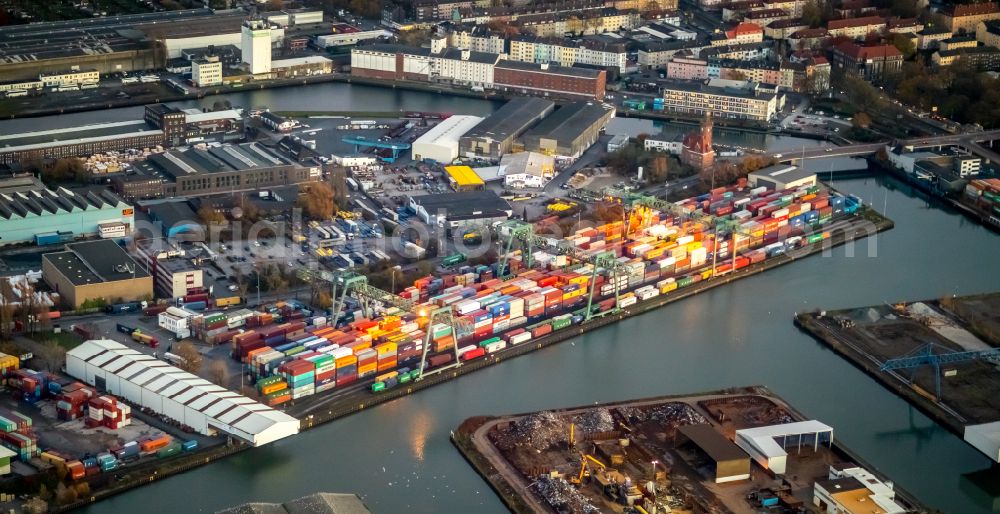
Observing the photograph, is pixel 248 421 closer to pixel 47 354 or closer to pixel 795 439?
pixel 47 354

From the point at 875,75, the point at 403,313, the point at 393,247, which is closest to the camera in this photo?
the point at 403,313

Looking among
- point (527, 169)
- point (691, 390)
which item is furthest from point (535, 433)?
point (527, 169)

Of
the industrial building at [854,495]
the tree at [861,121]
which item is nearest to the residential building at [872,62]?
the tree at [861,121]

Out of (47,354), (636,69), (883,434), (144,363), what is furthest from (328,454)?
(636,69)

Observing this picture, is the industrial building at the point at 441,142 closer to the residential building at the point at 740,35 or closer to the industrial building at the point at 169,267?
the industrial building at the point at 169,267

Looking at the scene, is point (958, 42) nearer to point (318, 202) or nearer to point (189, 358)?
point (318, 202)
